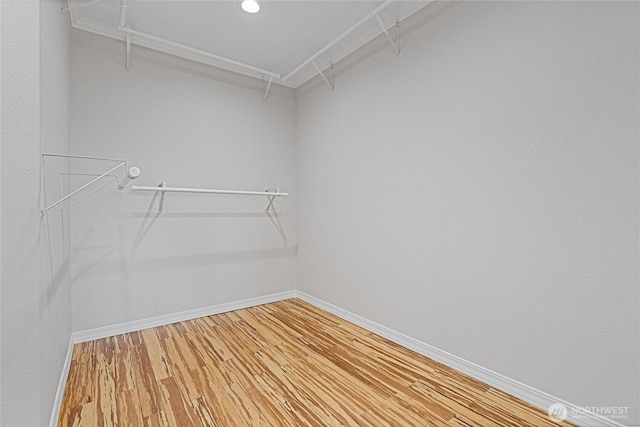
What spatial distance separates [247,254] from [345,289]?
112cm

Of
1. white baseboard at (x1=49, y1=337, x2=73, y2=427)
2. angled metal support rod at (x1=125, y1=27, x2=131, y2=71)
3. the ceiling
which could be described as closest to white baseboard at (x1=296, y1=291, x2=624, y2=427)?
white baseboard at (x1=49, y1=337, x2=73, y2=427)

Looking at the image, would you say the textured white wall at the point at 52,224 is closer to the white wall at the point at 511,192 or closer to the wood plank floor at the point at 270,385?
the wood plank floor at the point at 270,385

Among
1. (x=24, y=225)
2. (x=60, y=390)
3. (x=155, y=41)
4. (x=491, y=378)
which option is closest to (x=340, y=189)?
(x=491, y=378)

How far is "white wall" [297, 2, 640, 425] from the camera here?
1342 millimetres

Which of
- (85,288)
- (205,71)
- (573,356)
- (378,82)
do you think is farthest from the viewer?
(205,71)

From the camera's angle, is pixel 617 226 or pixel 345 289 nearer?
pixel 617 226

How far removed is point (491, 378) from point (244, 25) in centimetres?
308

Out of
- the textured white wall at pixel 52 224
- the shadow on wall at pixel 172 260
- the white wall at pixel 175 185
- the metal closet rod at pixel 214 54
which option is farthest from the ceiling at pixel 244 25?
the shadow on wall at pixel 172 260

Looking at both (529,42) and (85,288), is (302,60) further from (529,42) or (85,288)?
(85,288)

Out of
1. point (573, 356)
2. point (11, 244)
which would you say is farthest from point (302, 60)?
point (573, 356)

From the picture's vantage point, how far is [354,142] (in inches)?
106

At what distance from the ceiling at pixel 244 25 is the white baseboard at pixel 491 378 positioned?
2318 mm

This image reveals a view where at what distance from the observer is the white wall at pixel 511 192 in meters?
1.34

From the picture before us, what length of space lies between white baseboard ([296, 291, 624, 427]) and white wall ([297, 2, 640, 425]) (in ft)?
0.14
